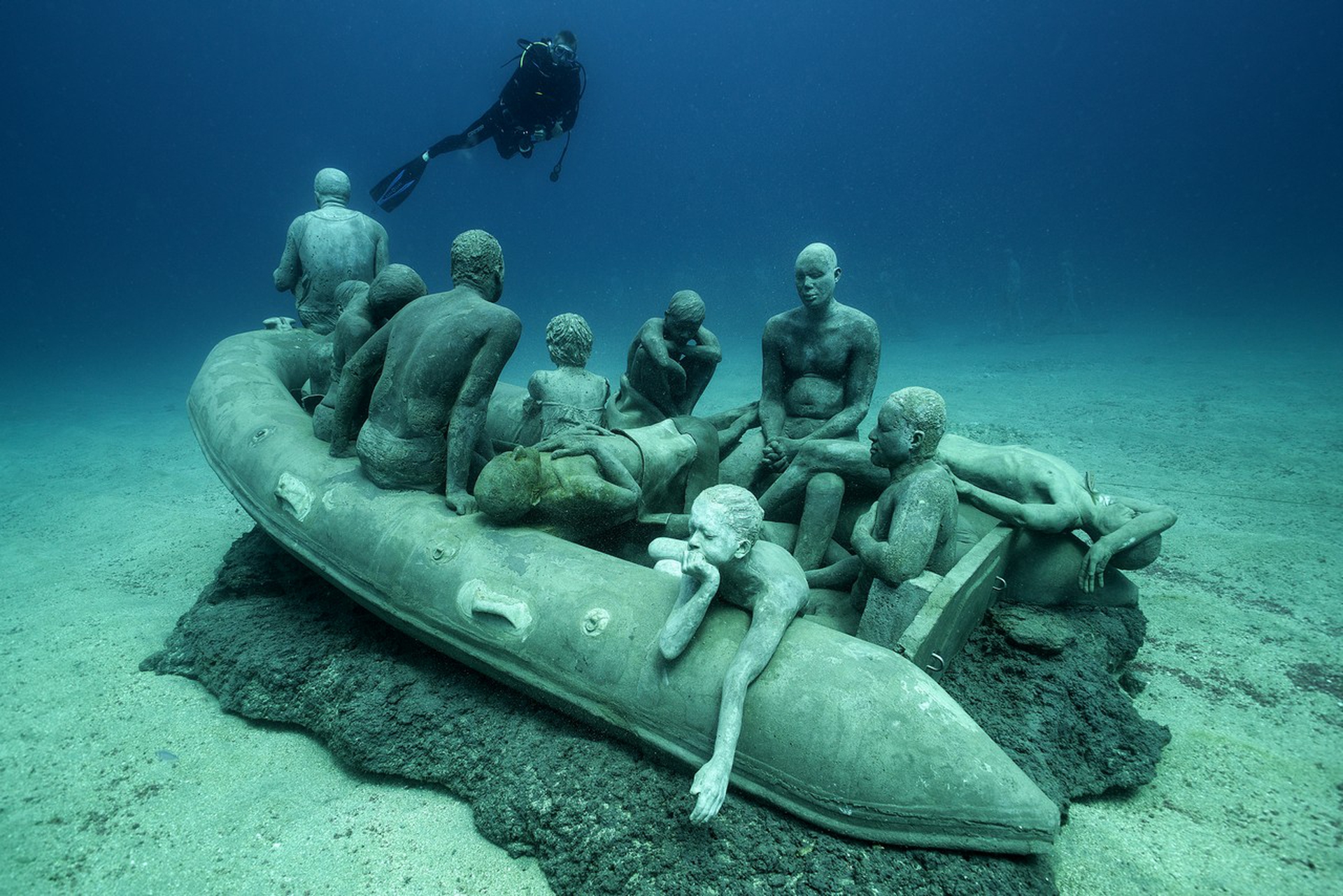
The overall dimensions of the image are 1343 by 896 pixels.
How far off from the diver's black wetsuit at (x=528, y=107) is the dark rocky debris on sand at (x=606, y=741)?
968 centimetres

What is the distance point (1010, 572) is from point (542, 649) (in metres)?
2.76

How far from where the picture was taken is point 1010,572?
377 cm

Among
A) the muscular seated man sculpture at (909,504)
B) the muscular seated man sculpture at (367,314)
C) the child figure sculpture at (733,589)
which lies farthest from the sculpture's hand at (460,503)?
the muscular seated man sculpture at (909,504)

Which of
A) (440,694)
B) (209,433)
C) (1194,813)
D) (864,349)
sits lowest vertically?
(440,694)

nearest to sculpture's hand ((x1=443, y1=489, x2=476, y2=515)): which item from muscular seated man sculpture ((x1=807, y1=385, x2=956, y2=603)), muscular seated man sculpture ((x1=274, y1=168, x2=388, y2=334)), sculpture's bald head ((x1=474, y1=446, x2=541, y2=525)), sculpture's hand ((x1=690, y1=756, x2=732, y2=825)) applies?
sculpture's bald head ((x1=474, y1=446, x2=541, y2=525))

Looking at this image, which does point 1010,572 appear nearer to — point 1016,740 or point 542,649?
point 1016,740

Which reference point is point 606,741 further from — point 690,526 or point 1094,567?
point 1094,567

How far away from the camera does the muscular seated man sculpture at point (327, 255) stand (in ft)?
19.4

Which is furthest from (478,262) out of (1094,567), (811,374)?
(1094,567)

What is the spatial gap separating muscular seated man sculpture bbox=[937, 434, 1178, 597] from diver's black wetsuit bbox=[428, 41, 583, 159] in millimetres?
10101

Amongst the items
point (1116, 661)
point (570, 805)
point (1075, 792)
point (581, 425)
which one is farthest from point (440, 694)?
point (1116, 661)

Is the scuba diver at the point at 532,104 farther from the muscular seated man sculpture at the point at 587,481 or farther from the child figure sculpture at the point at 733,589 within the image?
the child figure sculpture at the point at 733,589

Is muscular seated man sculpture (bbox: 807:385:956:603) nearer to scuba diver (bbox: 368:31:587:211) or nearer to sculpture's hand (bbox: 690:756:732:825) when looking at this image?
sculpture's hand (bbox: 690:756:732:825)

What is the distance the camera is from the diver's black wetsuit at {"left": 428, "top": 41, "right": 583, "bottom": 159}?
1073 centimetres
